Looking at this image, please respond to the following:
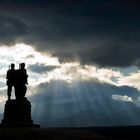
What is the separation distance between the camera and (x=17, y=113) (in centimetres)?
5691

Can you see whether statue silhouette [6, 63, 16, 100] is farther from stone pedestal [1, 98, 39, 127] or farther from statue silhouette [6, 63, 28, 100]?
stone pedestal [1, 98, 39, 127]

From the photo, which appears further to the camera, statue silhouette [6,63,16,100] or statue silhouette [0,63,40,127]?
statue silhouette [6,63,16,100]

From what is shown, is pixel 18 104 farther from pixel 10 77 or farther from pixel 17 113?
pixel 10 77

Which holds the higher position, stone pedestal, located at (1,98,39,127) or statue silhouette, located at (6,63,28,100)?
statue silhouette, located at (6,63,28,100)

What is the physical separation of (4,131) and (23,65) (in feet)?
43.0

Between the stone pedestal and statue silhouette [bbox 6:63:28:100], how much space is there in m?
1.51

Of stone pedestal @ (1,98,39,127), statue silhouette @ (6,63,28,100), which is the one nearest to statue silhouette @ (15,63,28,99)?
statue silhouette @ (6,63,28,100)

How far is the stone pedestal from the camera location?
2227 inches

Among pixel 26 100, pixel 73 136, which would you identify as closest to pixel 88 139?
pixel 73 136

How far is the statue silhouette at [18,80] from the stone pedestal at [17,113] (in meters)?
A: 1.51

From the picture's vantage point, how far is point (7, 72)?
194ft

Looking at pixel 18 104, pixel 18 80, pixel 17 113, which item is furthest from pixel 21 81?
pixel 17 113

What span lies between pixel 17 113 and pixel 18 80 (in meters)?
4.97

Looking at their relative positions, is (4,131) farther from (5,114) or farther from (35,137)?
(5,114)
